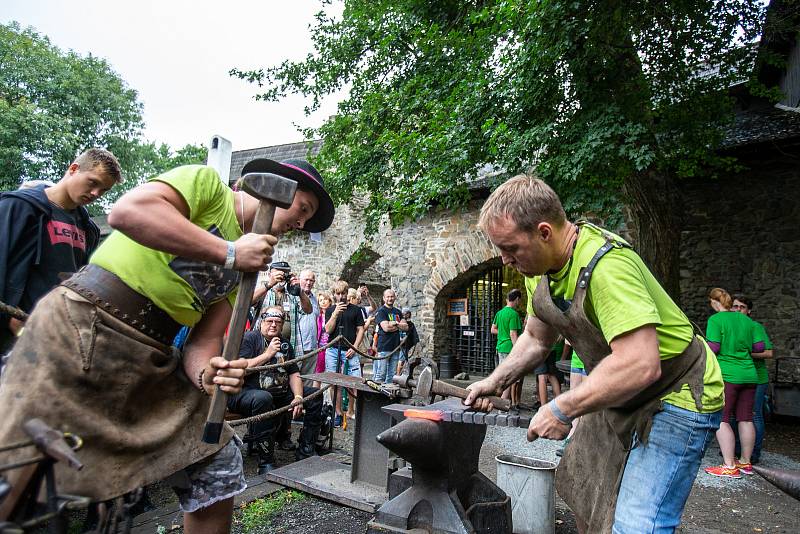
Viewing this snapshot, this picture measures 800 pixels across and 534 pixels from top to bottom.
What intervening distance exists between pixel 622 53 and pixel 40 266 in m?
7.09

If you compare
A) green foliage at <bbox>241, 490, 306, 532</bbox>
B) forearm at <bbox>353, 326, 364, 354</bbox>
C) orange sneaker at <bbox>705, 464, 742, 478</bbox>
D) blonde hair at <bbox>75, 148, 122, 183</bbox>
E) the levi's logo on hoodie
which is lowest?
green foliage at <bbox>241, 490, 306, 532</bbox>

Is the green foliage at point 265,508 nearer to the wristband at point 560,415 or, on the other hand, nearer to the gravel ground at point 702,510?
the gravel ground at point 702,510

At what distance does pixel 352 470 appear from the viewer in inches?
179

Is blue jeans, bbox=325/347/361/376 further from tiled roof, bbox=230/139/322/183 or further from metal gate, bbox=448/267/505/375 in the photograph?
tiled roof, bbox=230/139/322/183

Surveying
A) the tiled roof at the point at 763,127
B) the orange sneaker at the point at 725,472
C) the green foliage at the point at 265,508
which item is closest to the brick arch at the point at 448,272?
the tiled roof at the point at 763,127

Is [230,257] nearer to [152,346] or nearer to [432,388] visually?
[152,346]

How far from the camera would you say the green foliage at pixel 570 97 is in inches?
249

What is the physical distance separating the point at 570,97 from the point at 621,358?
601cm

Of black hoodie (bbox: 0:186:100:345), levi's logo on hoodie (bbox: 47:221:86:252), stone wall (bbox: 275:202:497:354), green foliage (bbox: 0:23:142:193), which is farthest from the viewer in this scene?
green foliage (bbox: 0:23:142:193)

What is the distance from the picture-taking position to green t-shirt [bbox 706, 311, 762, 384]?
17.9 ft

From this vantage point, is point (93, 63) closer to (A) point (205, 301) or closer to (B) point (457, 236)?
(B) point (457, 236)

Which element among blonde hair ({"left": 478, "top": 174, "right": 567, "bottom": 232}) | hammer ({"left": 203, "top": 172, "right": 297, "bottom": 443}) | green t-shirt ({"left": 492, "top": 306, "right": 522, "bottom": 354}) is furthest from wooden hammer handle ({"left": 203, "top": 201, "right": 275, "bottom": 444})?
green t-shirt ({"left": 492, "top": 306, "right": 522, "bottom": 354})

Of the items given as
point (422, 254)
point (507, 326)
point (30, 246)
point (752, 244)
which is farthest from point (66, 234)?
point (752, 244)

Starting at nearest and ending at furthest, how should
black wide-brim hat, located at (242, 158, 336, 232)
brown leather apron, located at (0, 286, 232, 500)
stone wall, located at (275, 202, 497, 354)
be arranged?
1. brown leather apron, located at (0, 286, 232, 500)
2. black wide-brim hat, located at (242, 158, 336, 232)
3. stone wall, located at (275, 202, 497, 354)
